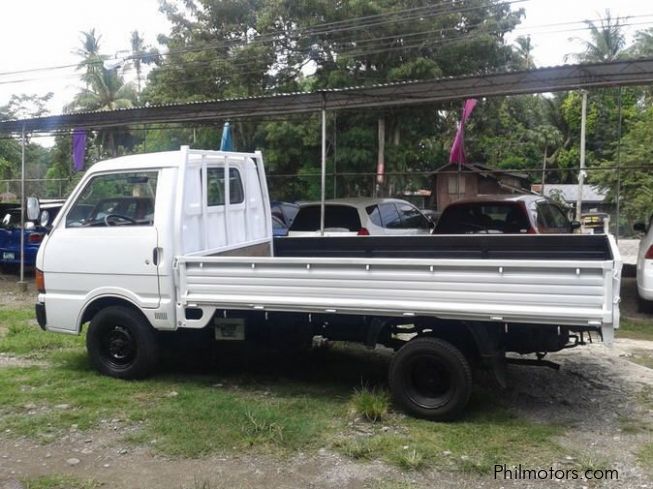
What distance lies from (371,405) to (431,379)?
1.68ft

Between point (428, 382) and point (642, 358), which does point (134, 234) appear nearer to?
point (428, 382)

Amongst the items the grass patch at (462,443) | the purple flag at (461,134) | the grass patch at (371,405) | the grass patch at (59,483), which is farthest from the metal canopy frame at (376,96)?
the purple flag at (461,134)

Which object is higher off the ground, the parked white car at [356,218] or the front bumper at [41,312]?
the parked white car at [356,218]

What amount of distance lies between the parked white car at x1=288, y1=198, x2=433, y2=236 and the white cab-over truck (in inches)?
152

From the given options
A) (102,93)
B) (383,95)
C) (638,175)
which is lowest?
(638,175)

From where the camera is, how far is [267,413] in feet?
17.0

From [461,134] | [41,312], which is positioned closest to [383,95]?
Result: [41,312]

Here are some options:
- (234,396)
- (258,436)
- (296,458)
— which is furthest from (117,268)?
(296,458)

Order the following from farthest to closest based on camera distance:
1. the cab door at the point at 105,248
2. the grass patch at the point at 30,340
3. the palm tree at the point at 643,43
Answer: the palm tree at the point at 643,43 → the grass patch at the point at 30,340 → the cab door at the point at 105,248

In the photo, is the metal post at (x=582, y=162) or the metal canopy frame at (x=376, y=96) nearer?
the metal canopy frame at (x=376, y=96)

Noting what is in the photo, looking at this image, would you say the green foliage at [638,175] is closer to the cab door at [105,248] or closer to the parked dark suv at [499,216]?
the parked dark suv at [499,216]

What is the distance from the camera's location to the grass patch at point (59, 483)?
4.16 metres

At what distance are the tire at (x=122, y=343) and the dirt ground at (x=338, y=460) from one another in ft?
3.18

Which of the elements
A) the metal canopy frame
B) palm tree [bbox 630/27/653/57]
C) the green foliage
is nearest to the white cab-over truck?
the metal canopy frame
